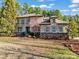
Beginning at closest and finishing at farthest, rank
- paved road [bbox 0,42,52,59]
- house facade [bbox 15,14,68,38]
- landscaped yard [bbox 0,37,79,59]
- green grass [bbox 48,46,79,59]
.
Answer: paved road [bbox 0,42,52,59] → landscaped yard [bbox 0,37,79,59] → green grass [bbox 48,46,79,59] → house facade [bbox 15,14,68,38]

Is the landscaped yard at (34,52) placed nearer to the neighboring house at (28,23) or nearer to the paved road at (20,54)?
the paved road at (20,54)

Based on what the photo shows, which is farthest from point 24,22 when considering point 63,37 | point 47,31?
point 63,37

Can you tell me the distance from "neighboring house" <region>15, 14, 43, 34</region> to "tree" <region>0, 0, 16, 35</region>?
478 cm

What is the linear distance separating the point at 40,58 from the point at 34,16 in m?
43.4

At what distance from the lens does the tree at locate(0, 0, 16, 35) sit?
54294 mm

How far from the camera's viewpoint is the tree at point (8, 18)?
54.3 m

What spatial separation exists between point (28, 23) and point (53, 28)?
9068 millimetres

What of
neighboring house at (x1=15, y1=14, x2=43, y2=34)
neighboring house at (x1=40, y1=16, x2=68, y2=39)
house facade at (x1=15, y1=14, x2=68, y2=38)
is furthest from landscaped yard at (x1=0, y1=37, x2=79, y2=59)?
neighboring house at (x1=15, y1=14, x2=43, y2=34)

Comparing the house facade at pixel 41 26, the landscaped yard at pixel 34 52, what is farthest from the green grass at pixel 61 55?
the house facade at pixel 41 26

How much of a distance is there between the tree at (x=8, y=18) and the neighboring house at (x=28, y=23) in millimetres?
4780

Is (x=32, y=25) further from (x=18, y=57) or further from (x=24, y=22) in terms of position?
(x=18, y=57)

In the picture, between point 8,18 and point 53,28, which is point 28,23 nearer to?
point 8,18

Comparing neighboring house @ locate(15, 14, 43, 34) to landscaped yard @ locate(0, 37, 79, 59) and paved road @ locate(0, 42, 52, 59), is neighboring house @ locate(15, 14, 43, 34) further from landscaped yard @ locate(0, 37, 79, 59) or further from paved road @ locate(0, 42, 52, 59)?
paved road @ locate(0, 42, 52, 59)

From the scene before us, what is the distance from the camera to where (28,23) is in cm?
6178
